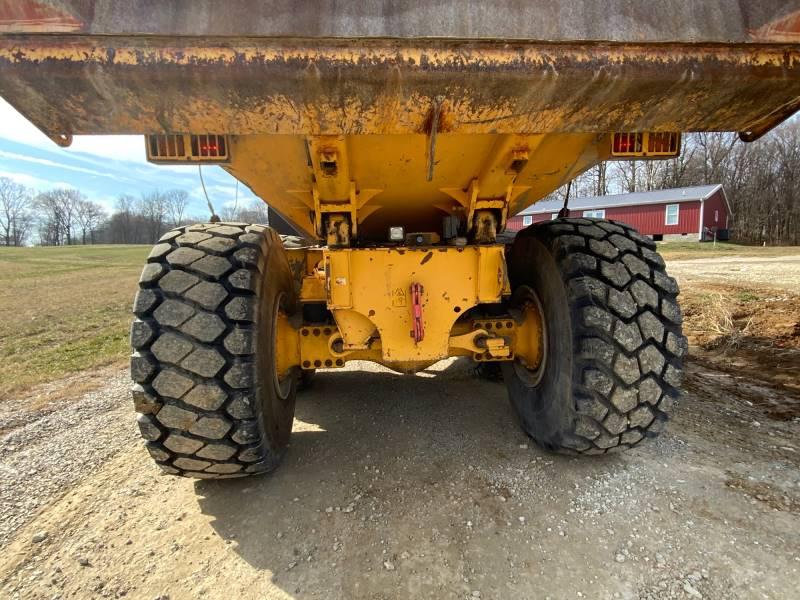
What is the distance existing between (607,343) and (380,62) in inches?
70.2

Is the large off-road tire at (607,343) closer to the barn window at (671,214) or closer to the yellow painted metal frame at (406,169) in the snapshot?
the yellow painted metal frame at (406,169)

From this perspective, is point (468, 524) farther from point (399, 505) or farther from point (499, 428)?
point (499, 428)

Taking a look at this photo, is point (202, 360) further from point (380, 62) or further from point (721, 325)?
point (721, 325)

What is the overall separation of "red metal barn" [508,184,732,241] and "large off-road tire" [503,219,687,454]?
109 feet

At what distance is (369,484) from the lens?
259 cm

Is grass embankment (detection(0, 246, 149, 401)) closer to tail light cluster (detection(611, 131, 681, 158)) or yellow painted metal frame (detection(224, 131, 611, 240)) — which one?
yellow painted metal frame (detection(224, 131, 611, 240))

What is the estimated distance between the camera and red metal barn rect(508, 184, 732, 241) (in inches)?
1320

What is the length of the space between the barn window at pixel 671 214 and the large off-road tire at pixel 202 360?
39032 mm

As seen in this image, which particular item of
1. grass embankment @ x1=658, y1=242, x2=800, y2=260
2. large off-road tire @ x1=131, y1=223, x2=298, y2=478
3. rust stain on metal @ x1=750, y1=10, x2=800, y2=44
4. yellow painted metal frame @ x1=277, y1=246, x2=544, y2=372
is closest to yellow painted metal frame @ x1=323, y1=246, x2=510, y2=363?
yellow painted metal frame @ x1=277, y1=246, x2=544, y2=372

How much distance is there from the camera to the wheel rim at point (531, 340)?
9.35 ft

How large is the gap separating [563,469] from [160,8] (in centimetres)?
280

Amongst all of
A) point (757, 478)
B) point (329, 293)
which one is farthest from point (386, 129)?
point (757, 478)

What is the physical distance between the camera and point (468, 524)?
2.22 metres

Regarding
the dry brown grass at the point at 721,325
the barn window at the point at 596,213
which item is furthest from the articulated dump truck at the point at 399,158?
the barn window at the point at 596,213
